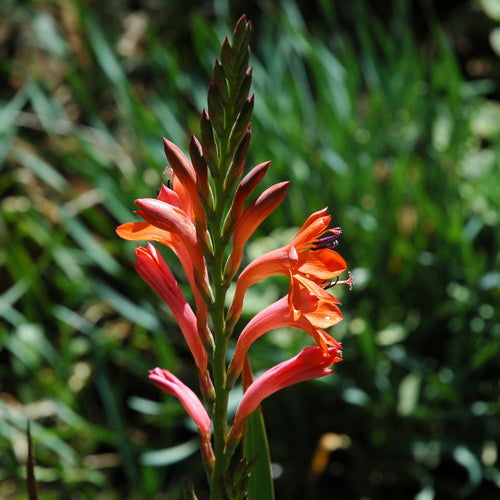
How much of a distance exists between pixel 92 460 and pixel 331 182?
4.26 feet

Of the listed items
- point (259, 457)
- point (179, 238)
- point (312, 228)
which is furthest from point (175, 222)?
point (259, 457)

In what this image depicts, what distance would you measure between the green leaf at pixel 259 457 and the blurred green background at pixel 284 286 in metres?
1.15

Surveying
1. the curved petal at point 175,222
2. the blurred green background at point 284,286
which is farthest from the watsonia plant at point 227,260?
the blurred green background at point 284,286

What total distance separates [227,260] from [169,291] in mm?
100

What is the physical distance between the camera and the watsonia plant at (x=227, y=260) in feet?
2.95

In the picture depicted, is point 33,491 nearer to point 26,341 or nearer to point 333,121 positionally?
point 26,341

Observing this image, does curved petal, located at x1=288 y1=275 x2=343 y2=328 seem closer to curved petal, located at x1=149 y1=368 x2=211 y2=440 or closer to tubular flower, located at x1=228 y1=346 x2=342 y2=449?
tubular flower, located at x1=228 y1=346 x2=342 y2=449

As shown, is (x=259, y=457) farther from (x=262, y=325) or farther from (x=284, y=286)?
(x=284, y=286)

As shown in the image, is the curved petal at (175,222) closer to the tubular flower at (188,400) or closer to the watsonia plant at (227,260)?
the watsonia plant at (227,260)

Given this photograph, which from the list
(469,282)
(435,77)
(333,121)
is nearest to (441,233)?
(469,282)

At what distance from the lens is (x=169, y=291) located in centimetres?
102

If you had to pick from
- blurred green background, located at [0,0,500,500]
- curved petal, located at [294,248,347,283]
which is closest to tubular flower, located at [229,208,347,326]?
curved petal, located at [294,248,347,283]

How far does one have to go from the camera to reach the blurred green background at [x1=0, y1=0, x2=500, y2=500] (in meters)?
2.33

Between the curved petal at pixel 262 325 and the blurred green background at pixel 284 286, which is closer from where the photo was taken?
the curved petal at pixel 262 325
